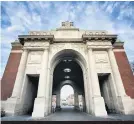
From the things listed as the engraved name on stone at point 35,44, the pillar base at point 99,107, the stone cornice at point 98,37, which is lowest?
the pillar base at point 99,107

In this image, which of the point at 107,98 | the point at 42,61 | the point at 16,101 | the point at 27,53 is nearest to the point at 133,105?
the point at 107,98

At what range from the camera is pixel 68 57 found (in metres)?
19.1

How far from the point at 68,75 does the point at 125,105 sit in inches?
637

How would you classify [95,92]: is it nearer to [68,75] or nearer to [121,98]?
[121,98]

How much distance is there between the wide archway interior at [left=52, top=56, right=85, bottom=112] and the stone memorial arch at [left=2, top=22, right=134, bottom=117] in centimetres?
311

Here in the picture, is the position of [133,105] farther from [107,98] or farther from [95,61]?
[95,61]

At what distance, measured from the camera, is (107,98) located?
1669cm

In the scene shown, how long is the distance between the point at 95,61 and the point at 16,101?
1177 cm

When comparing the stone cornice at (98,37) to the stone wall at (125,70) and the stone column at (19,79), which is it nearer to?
the stone wall at (125,70)

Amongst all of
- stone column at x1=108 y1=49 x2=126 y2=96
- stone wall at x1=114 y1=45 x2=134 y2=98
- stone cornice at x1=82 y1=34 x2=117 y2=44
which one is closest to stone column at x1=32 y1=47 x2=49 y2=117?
stone cornice at x1=82 y1=34 x2=117 y2=44

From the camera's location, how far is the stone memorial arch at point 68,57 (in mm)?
12711

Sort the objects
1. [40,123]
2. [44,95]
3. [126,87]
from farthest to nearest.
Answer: [126,87], [44,95], [40,123]

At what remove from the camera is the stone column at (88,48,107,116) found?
11883 millimetres

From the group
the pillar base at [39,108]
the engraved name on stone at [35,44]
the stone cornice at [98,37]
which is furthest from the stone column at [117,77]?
the engraved name on stone at [35,44]
